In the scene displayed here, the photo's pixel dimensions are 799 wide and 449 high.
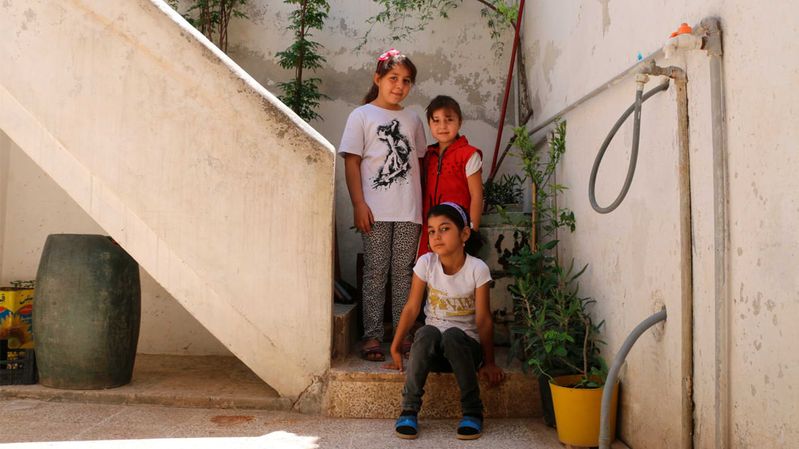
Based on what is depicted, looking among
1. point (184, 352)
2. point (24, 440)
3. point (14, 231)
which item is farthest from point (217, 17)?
point (24, 440)

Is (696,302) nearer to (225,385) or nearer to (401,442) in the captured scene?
(401,442)

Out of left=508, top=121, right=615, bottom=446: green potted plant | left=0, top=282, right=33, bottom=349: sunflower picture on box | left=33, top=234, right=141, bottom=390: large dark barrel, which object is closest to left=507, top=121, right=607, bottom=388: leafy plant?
left=508, top=121, right=615, bottom=446: green potted plant

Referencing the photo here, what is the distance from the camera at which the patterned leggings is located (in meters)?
3.81

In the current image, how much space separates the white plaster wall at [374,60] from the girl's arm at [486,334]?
6.12ft

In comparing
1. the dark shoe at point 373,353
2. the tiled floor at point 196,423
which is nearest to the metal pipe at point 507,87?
the dark shoe at point 373,353

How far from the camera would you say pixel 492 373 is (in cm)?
336

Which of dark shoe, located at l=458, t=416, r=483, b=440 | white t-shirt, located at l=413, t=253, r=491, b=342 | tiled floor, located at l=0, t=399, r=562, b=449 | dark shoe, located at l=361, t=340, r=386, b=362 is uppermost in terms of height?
white t-shirt, located at l=413, t=253, r=491, b=342

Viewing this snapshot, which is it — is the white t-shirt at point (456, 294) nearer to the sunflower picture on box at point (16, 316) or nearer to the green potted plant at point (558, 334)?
the green potted plant at point (558, 334)

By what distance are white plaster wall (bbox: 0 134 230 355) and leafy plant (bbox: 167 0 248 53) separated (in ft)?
4.88

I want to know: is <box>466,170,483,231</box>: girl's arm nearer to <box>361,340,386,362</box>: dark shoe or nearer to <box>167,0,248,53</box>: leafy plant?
<box>361,340,386,362</box>: dark shoe

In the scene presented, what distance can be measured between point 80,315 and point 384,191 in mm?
1701

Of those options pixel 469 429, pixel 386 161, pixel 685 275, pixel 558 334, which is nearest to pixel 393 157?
pixel 386 161

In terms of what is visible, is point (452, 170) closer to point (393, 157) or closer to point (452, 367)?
point (393, 157)

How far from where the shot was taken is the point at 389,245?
3850 mm
